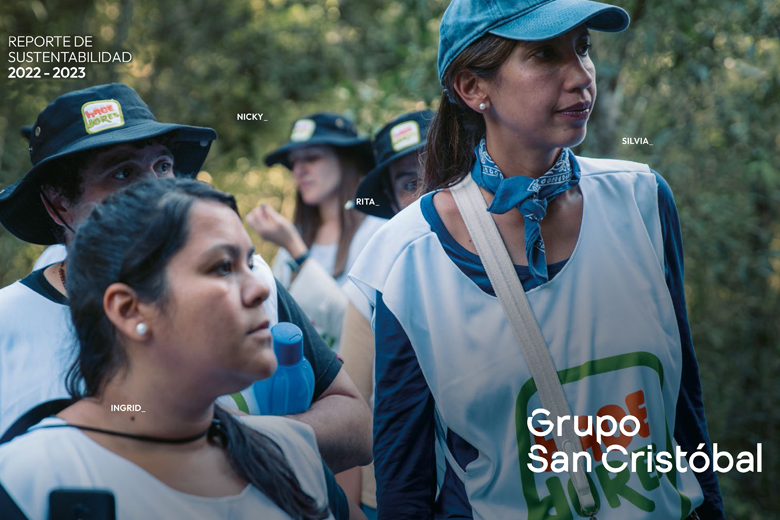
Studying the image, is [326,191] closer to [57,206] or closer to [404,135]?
[404,135]

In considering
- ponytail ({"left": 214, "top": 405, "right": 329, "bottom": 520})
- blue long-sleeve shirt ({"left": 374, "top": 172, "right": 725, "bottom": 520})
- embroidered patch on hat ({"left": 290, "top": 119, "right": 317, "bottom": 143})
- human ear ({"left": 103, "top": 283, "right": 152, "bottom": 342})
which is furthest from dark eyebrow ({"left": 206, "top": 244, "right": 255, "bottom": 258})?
embroidered patch on hat ({"left": 290, "top": 119, "right": 317, "bottom": 143})

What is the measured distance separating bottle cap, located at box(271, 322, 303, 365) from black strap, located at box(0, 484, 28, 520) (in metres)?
0.64

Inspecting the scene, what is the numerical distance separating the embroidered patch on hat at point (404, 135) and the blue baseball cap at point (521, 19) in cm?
129

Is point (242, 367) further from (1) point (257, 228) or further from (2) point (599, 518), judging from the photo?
(1) point (257, 228)

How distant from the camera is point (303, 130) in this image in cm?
439

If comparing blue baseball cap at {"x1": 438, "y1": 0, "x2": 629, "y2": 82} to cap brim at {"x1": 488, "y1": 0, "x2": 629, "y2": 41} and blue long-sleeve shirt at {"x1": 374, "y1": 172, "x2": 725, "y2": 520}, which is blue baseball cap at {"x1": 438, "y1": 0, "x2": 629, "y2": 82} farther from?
blue long-sleeve shirt at {"x1": 374, "y1": 172, "x2": 725, "y2": 520}

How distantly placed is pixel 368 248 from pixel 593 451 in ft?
2.30

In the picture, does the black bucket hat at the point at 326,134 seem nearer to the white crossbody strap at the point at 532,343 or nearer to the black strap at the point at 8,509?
the white crossbody strap at the point at 532,343

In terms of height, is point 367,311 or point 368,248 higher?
point 368,248

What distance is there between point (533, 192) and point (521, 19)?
1.29ft

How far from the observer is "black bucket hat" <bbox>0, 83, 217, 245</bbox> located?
2.01 meters

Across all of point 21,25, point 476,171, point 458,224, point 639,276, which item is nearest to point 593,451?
point 639,276

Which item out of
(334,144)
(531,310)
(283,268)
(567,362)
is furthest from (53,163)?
(334,144)

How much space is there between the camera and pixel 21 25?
579cm
